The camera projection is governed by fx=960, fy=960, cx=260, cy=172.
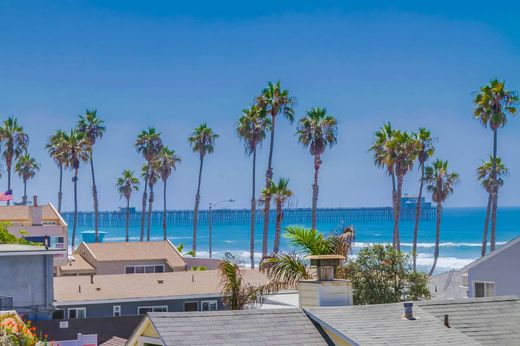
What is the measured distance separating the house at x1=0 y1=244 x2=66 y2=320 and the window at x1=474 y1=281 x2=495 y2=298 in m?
21.0

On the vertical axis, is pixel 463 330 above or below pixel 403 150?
below

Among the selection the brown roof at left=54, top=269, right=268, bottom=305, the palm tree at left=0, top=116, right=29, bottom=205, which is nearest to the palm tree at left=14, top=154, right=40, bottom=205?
the palm tree at left=0, top=116, right=29, bottom=205

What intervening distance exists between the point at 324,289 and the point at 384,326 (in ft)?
9.20

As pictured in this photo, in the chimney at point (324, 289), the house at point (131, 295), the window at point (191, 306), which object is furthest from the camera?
the window at point (191, 306)

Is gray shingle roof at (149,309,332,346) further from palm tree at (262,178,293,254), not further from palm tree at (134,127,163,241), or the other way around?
palm tree at (134,127,163,241)

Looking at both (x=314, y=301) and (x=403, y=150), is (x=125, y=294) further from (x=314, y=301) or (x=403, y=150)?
(x=403, y=150)

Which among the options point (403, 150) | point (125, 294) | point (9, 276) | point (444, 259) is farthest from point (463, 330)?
point (444, 259)

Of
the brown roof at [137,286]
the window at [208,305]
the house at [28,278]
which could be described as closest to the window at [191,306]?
the window at [208,305]

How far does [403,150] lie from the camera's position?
317 feet

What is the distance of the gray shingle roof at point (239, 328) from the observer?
19.9 meters

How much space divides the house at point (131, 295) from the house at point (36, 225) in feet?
46.4

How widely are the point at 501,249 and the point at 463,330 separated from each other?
21244 millimetres

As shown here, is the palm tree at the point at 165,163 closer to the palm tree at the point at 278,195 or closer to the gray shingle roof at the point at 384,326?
the palm tree at the point at 278,195

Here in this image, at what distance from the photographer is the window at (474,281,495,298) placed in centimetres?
4281
